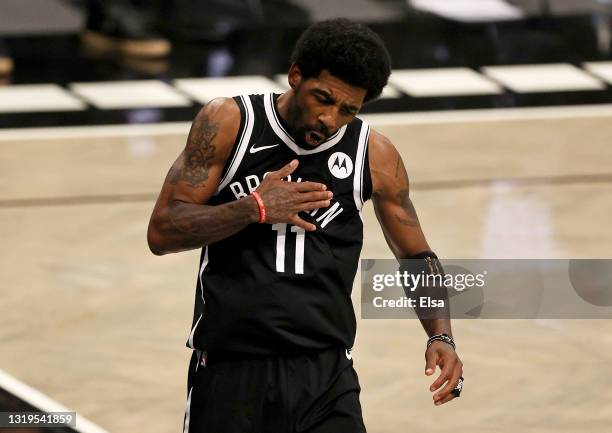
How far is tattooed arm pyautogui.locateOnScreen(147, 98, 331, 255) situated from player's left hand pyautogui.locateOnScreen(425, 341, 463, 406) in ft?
1.61

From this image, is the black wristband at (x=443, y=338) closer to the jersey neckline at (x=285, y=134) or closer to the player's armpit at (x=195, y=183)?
the jersey neckline at (x=285, y=134)

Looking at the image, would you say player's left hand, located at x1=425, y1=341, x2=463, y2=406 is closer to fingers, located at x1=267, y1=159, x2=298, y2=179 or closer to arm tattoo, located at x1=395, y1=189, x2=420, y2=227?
arm tattoo, located at x1=395, y1=189, x2=420, y2=227

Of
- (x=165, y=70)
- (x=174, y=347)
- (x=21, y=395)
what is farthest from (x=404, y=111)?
(x=21, y=395)

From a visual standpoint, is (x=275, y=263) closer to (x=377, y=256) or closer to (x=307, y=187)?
(x=307, y=187)

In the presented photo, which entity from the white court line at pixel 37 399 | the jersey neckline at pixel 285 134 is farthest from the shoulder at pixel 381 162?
the white court line at pixel 37 399

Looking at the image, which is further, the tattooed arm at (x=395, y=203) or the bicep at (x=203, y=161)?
the tattooed arm at (x=395, y=203)

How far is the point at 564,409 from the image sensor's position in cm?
490

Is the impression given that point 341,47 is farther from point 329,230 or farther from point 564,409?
point 564,409

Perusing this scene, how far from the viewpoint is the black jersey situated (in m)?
3.15

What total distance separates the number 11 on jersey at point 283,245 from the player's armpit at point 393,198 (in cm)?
26

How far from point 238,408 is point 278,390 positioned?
11 centimetres

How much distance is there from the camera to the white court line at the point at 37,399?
465 centimetres

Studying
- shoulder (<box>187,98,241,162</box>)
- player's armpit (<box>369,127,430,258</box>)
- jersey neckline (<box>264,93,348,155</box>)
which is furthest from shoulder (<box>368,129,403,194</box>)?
shoulder (<box>187,98,241,162</box>)

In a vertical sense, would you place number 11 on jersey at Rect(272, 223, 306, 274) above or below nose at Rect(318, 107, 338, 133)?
below
